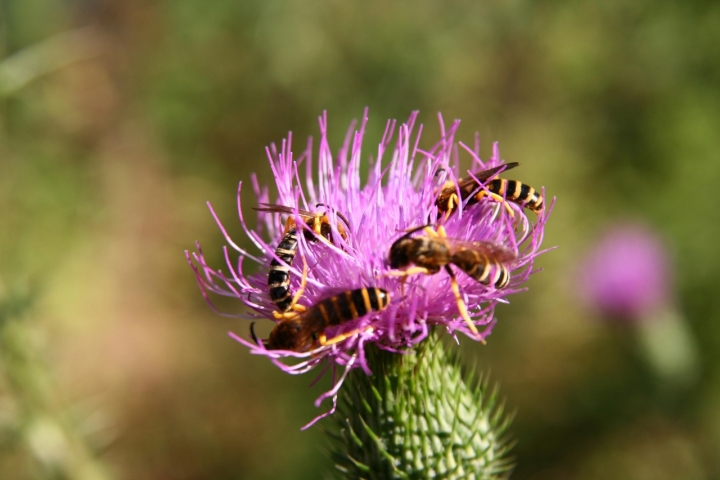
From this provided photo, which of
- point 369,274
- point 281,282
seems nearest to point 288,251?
point 281,282

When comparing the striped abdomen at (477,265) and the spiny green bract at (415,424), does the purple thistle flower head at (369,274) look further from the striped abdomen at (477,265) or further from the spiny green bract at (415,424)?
the spiny green bract at (415,424)

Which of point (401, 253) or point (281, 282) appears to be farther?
point (281, 282)

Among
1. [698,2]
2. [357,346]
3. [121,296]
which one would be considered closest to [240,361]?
[121,296]

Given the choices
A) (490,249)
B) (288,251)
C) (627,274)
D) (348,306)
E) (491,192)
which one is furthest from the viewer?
Result: (627,274)

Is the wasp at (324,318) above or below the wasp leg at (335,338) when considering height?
above

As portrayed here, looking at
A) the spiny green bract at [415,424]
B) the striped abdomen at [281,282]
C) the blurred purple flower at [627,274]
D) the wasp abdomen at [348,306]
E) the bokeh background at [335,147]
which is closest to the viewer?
the wasp abdomen at [348,306]

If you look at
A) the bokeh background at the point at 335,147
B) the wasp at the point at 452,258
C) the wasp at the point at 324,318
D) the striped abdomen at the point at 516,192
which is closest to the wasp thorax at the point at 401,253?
the wasp at the point at 452,258

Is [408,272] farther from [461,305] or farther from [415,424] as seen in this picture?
[415,424]

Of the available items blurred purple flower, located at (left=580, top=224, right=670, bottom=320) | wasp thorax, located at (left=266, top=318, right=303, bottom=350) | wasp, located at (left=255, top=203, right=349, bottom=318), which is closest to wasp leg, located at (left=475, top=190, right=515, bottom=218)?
wasp, located at (left=255, top=203, right=349, bottom=318)
